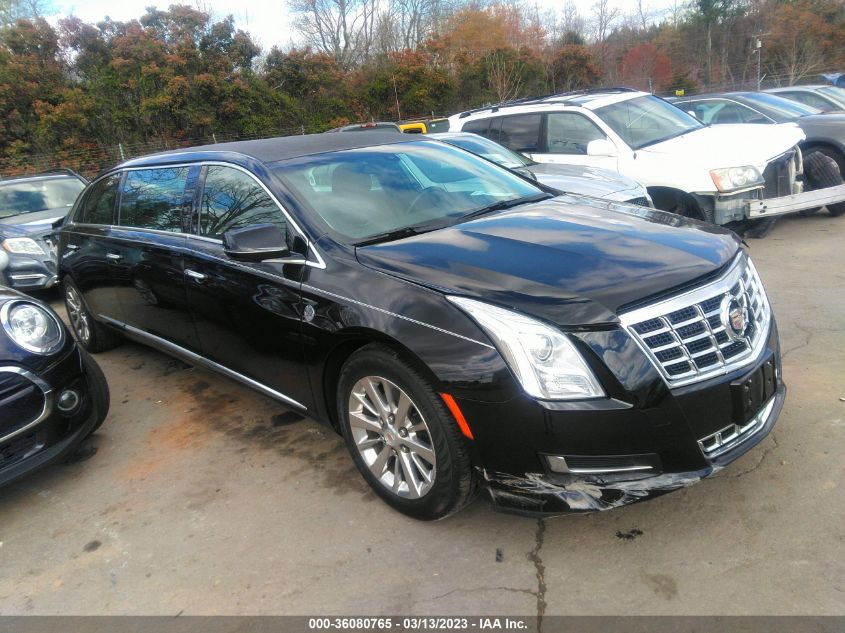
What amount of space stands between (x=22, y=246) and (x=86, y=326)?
2.93 meters

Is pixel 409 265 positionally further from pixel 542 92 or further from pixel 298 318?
pixel 542 92

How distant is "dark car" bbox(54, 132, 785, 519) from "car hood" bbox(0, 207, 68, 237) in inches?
195

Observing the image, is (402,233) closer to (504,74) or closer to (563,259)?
(563,259)

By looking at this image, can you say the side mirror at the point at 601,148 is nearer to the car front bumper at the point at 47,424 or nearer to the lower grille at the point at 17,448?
the car front bumper at the point at 47,424

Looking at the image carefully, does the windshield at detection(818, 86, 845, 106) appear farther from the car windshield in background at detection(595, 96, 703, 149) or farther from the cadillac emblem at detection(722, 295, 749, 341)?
the cadillac emblem at detection(722, 295, 749, 341)

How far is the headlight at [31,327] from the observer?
11.1ft

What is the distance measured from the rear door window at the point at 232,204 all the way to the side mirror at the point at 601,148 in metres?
4.38

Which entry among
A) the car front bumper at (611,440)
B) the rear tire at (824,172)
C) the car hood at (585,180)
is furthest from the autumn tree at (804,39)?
the car front bumper at (611,440)

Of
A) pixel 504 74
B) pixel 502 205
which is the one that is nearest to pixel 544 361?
pixel 502 205

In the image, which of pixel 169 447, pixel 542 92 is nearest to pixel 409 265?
pixel 169 447

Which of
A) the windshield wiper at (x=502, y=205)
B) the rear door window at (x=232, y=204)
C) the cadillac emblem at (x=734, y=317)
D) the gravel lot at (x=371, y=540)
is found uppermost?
the rear door window at (x=232, y=204)

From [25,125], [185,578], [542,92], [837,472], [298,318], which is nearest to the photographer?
[185,578]

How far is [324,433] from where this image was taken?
3879mm

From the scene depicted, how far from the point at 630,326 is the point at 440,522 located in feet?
4.11
